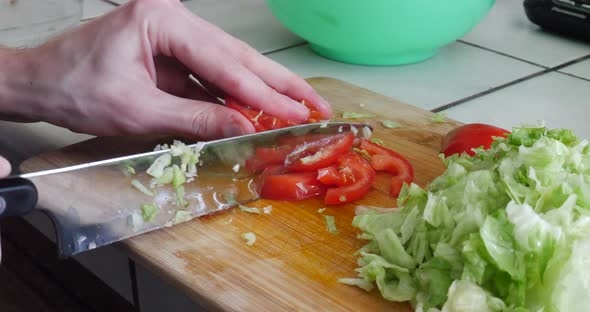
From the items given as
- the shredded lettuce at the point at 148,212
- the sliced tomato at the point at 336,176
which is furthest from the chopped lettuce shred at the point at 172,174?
the sliced tomato at the point at 336,176

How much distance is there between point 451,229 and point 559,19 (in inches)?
49.0

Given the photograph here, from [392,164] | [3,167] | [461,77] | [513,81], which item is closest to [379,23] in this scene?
[461,77]

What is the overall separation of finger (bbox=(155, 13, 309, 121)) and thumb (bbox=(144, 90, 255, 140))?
0.26ft

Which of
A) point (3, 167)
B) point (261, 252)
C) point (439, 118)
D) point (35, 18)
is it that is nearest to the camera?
point (3, 167)

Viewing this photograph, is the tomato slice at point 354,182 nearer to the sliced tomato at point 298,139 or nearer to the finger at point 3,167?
the sliced tomato at point 298,139

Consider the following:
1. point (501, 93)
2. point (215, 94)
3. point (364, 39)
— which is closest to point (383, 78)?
point (364, 39)

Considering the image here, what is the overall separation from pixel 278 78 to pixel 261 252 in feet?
1.29

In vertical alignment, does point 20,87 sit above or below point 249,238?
above

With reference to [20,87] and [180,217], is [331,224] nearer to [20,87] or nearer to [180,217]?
[180,217]

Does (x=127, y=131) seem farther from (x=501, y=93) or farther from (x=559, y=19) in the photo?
(x=559, y=19)

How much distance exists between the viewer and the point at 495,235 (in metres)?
Result: 0.84

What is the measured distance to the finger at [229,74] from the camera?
1.19 m

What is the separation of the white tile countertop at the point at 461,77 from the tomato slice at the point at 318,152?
0.30 metres

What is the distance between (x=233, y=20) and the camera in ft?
6.96
